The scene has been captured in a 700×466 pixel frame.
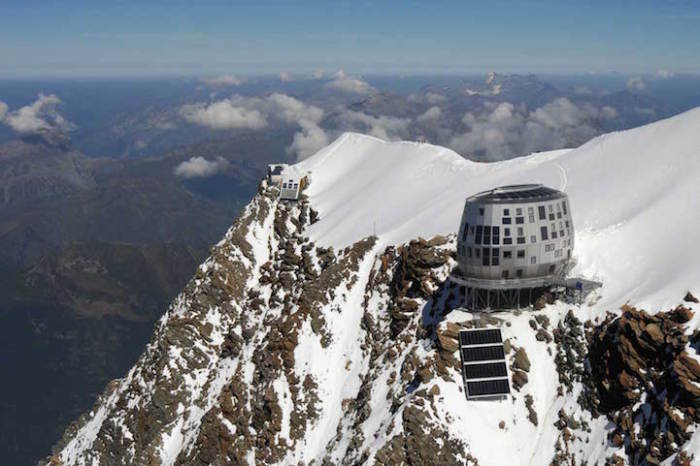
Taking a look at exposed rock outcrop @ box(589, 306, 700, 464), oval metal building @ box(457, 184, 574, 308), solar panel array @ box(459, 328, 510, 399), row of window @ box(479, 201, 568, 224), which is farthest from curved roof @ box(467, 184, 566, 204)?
exposed rock outcrop @ box(589, 306, 700, 464)

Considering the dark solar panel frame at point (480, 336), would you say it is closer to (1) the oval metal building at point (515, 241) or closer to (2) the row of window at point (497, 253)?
(1) the oval metal building at point (515, 241)

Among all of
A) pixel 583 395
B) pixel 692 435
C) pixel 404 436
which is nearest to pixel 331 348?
pixel 404 436

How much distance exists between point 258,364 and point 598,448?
47.3 m

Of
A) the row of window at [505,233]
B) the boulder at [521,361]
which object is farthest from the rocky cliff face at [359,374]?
the row of window at [505,233]

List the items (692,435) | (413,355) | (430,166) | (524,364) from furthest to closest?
(430,166), (413,355), (524,364), (692,435)

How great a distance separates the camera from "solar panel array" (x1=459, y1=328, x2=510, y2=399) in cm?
5722

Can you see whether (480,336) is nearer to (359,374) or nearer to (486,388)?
(486,388)

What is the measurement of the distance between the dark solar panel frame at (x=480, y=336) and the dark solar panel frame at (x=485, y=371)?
7.35ft

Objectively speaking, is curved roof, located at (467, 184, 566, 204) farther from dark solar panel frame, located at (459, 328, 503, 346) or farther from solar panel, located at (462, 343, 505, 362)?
solar panel, located at (462, 343, 505, 362)

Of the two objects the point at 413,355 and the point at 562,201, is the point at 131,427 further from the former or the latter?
the point at 562,201

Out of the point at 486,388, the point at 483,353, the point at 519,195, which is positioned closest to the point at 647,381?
the point at 486,388

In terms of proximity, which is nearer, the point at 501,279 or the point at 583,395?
the point at 583,395

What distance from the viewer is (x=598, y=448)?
50.7m

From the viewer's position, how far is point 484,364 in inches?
2266
